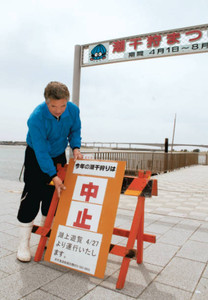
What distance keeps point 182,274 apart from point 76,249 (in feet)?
3.49

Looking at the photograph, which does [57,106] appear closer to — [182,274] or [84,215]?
[84,215]

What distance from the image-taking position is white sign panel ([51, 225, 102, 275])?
2.42 meters

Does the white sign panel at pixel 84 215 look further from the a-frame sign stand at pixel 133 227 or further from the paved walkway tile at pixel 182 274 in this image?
the paved walkway tile at pixel 182 274

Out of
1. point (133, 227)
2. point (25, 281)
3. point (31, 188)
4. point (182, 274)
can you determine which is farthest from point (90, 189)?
point (182, 274)

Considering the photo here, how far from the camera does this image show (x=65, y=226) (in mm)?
2664

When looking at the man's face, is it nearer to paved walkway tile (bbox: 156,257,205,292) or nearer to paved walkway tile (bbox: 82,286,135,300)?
paved walkway tile (bbox: 82,286,135,300)

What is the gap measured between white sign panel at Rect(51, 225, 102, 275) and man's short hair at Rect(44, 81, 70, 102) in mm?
1274

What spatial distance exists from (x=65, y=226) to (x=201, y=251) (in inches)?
67.8

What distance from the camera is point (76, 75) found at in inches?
224

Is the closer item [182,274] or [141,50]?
[182,274]

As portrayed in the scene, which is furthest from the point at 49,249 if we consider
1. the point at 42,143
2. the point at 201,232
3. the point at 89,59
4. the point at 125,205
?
the point at 89,59

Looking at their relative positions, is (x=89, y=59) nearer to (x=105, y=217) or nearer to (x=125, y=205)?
(x=125, y=205)

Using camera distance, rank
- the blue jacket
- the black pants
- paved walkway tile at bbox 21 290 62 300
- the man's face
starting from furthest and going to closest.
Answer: the black pants, the blue jacket, the man's face, paved walkway tile at bbox 21 290 62 300

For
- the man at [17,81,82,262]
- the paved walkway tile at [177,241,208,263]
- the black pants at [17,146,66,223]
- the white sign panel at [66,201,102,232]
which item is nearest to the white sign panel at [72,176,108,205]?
the white sign panel at [66,201,102,232]
